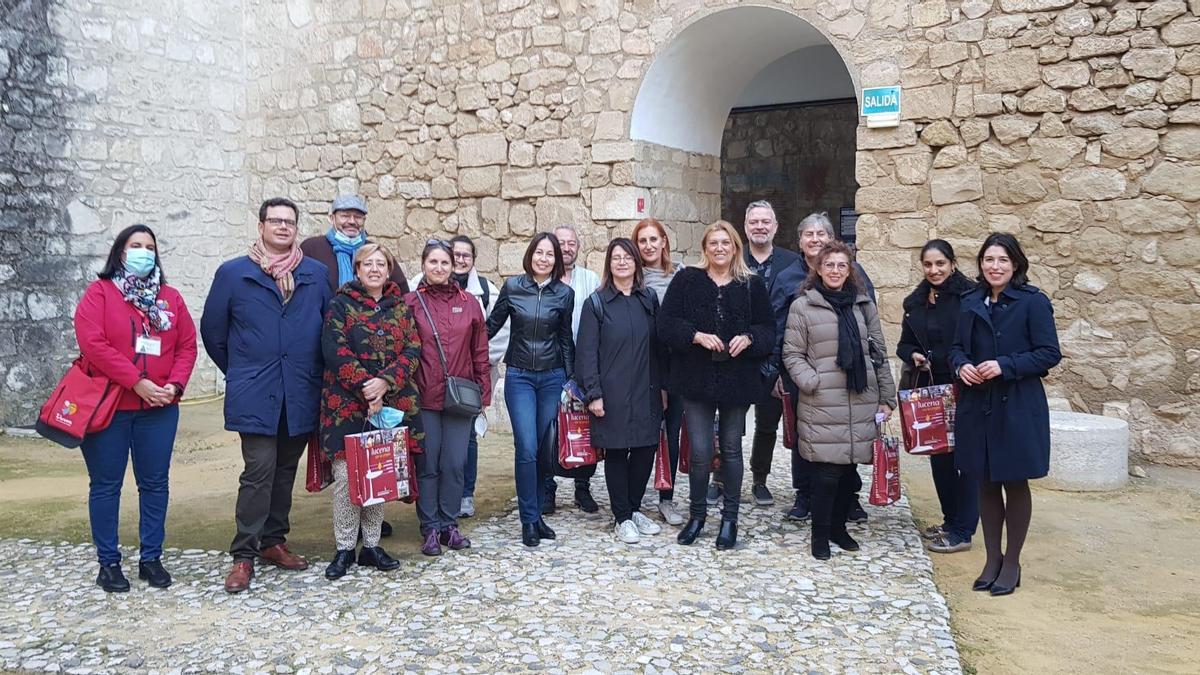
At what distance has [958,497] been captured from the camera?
4.47 m

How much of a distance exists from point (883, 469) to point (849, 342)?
0.62m

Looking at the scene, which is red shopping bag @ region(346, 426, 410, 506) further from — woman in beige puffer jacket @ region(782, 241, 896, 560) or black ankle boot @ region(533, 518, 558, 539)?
woman in beige puffer jacket @ region(782, 241, 896, 560)

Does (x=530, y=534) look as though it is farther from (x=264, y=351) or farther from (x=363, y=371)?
(x=264, y=351)

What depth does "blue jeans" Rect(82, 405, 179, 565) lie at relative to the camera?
3852 millimetres

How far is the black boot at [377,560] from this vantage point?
163 inches

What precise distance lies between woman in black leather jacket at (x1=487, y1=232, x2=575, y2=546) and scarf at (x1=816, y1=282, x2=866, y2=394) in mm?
1263

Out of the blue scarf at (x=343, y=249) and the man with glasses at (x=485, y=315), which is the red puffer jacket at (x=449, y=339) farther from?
the blue scarf at (x=343, y=249)

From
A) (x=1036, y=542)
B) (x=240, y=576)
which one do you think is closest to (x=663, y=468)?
(x=1036, y=542)

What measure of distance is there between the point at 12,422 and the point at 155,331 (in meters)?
4.81

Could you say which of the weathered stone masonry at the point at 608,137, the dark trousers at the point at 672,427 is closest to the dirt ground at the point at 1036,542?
the dark trousers at the point at 672,427

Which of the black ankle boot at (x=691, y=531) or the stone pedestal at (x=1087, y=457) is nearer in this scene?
the black ankle boot at (x=691, y=531)

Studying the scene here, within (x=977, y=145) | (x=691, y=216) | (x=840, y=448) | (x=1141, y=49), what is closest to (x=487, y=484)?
(x=840, y=448)

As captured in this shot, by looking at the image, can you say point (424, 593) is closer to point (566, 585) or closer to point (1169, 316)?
point (566, 585)

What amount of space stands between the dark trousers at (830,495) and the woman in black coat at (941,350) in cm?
43
